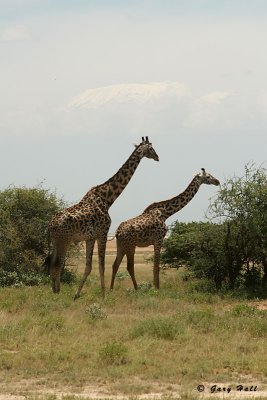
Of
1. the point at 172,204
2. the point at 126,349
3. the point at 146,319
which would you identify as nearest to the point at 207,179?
the point at 172,204

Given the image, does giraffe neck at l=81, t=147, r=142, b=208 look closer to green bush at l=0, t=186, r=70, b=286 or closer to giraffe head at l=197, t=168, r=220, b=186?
giraffe head at l=197, t=168, r=220, b=186

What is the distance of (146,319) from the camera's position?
1571cm

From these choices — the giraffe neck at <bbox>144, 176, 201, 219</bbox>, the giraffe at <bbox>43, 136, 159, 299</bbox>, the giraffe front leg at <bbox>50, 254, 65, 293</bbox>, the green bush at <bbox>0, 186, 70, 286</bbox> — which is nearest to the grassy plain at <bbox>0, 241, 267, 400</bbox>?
the giraffe front leg at <bbox>50, 254, 65, 293</bbox>

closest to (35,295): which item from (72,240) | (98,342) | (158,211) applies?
(72,240)

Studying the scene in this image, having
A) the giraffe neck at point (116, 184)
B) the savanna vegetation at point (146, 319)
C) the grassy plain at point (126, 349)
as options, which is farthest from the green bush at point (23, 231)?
the grassy plain at point (126, 349)

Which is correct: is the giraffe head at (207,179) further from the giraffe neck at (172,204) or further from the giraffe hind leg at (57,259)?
the giraffe hind leg at (57,259)

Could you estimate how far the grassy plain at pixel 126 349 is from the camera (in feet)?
36.3

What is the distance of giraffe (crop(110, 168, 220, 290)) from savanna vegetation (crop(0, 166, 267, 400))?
75 centimetres

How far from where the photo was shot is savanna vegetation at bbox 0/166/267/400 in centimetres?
1147

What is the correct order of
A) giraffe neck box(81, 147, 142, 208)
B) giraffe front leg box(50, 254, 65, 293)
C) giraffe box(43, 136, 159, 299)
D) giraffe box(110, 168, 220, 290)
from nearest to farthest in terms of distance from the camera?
giraffe box(43, 136, 159, 299) < giraffe front leg box(50, 254, 65, 293) < giraffe neck box(81, 147, 142, 208) < giraffe box(110, 168, 220, 290)

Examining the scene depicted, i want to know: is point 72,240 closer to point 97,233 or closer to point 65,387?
point 97,233

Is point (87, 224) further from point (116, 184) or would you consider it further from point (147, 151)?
point (147, 151)

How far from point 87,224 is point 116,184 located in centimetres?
172

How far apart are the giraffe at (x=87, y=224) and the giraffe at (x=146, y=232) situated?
4.05 ft
